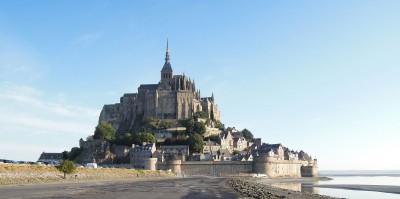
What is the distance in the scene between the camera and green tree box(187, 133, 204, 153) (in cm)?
10906

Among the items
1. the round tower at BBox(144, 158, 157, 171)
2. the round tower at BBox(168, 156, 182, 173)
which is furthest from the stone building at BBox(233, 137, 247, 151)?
the round tower at BBox(144, 158, 157, 171)

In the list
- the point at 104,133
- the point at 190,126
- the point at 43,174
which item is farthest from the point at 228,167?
the point at 43,174

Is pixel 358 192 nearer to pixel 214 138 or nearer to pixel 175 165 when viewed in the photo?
pixel 175 165

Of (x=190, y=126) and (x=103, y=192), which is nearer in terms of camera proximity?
(x=103, y=192)

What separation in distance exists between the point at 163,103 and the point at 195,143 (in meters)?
23.6

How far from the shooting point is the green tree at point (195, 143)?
358ft

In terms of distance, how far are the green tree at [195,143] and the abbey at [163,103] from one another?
1669 centimetres

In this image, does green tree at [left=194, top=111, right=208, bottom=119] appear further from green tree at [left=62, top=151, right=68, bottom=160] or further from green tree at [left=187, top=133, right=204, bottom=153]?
green tree at [left=62, top=151, right=68, bottom=160]

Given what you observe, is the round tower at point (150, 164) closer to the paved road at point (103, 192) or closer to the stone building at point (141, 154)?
the stone building at point (141, 154)

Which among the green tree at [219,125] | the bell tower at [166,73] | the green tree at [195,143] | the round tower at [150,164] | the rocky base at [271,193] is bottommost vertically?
the rocky base at [271,193]

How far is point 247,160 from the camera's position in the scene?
10244cm

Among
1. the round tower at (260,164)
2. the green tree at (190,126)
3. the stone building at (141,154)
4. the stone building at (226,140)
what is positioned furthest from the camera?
the green tree at (190,126)

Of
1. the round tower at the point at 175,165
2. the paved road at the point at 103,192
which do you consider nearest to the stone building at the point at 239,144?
the round tower at the point at 175,165

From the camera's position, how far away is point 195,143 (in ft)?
359
